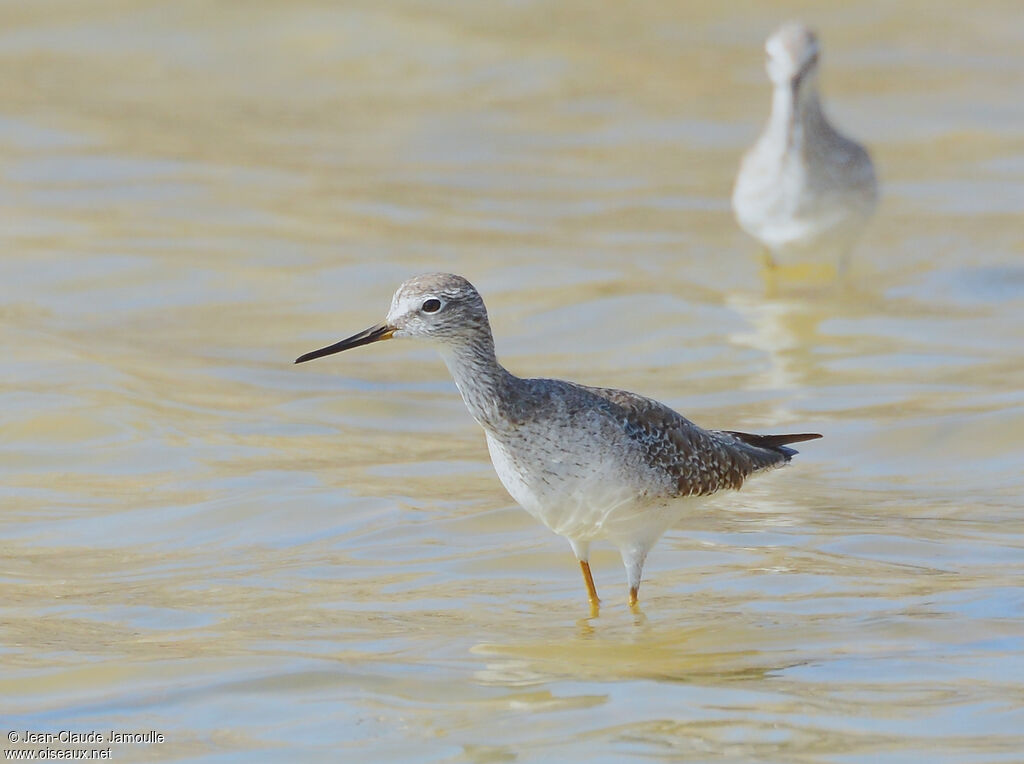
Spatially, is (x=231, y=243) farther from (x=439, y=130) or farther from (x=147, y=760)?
(x=147, y=760)

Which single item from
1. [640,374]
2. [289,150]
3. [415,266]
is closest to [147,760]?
[640,374]

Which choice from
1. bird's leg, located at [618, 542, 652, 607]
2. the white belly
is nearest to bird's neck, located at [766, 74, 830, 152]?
bird's leg, located at [618, 542, 652, 607]

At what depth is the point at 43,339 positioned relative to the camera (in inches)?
472

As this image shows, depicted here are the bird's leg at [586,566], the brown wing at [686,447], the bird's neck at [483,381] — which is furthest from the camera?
the bird's leg at [586,566]

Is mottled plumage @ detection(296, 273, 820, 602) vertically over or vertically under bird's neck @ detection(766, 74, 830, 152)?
under

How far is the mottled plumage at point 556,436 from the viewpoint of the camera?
24.2ft

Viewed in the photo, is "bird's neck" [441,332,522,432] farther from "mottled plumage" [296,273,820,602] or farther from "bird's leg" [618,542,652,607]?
"bird's leg" [618,542,652,607]

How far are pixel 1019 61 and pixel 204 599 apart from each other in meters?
14.5

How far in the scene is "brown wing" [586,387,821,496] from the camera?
25.5 ft

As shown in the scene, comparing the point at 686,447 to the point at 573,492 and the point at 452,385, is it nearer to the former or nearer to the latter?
the point at 573,492

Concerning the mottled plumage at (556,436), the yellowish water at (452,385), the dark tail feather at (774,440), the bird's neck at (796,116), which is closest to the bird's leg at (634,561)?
the mottled plumage at (556,436)

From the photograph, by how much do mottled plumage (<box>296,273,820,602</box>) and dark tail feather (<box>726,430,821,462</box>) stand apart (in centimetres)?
66

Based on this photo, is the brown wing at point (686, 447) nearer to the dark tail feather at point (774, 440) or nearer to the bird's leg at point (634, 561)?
the dark tail feather at point (774, 440)

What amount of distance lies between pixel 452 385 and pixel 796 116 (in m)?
4.15
